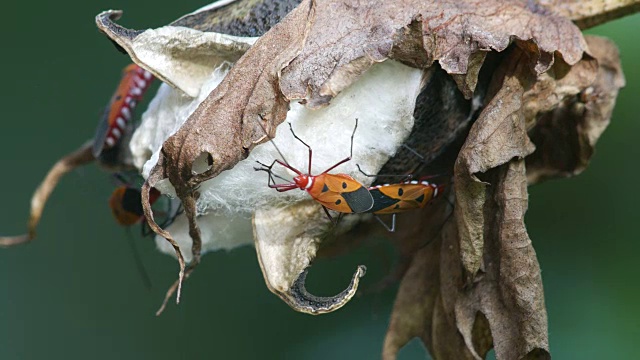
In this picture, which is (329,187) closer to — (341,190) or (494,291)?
(341,190)

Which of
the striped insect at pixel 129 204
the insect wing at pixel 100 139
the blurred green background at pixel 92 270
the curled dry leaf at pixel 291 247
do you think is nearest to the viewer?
the curled dry leaf at pixel 291 247

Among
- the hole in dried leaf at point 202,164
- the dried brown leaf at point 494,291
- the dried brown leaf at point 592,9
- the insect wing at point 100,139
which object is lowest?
the dried brown leaf at point 494,291

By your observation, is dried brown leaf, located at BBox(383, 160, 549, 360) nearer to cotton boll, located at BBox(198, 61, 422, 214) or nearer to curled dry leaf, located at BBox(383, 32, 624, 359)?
curled dry leaf, located at BBox(383, 32, 624, 359)

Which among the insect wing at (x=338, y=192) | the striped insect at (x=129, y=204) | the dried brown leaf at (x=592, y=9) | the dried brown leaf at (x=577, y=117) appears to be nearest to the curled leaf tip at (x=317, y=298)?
the insect wing at (x=338, y=192)

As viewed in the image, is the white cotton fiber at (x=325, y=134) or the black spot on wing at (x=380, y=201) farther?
the black spot on wing at (x=380, y=201)

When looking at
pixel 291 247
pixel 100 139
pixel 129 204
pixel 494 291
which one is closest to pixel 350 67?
pixel 291 247

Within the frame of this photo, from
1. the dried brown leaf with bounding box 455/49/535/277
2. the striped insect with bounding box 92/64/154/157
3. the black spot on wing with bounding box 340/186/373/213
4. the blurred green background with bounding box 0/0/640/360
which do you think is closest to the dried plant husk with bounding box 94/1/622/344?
the dried brown leaf with bounding box 455/49/535/277

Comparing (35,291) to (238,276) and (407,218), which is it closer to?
(238,276)

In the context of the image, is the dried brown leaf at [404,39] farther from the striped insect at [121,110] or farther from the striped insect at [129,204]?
the striped insect at [129,204]
